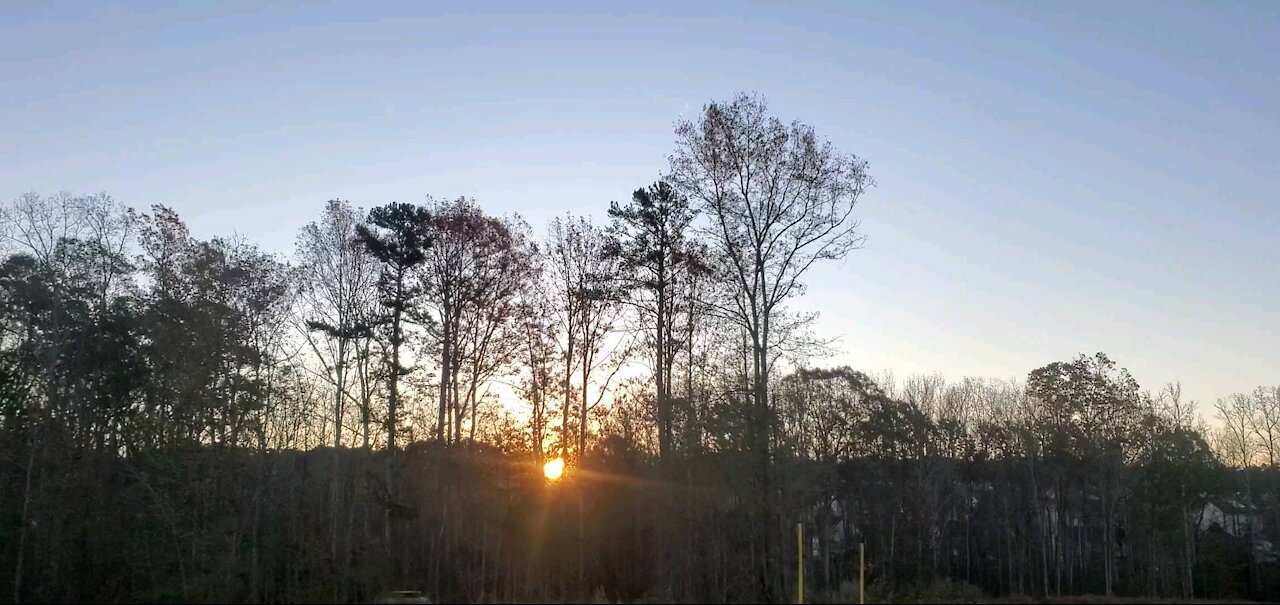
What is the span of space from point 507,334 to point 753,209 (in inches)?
390

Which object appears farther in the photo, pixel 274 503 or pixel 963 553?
pixel 963 553

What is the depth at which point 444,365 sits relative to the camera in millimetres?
32031

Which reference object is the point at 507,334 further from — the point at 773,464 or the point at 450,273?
the point at 773,464

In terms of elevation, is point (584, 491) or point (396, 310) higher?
point (396, 310)

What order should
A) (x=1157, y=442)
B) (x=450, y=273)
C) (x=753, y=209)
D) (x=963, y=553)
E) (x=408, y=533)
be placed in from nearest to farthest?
(x=753, y=209)
(x=408, y=533)
(x=450, y=273)
(x=1157, y=442)
(x=963, y=553)

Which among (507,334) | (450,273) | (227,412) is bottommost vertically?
(227,412)

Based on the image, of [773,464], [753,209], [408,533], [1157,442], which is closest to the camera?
[773,464]

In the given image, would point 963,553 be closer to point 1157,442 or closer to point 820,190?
point 1157,442

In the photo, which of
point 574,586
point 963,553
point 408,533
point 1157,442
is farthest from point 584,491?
point 1157,442

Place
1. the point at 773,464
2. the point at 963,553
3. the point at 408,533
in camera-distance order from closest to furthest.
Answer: the point at 773,464 < the point at 408,533 < the point at 963,553

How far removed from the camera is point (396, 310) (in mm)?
31438

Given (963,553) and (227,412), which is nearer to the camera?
(227,412)

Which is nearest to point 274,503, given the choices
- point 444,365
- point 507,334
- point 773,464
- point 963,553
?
point 444,365

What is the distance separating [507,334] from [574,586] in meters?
9.19
